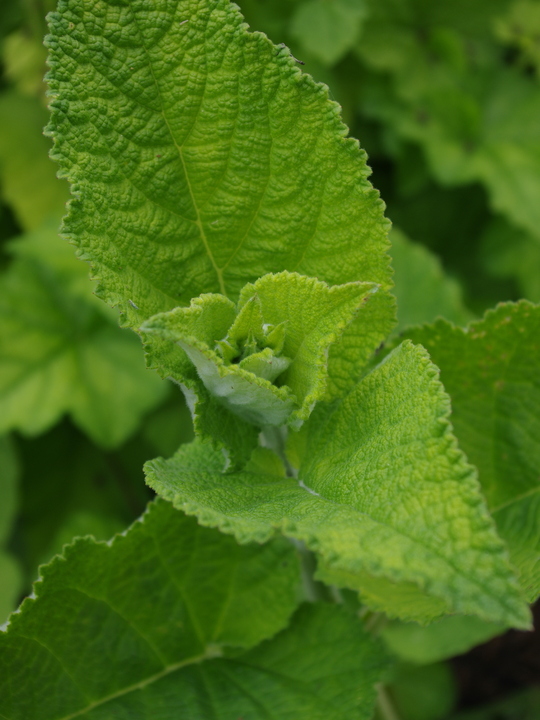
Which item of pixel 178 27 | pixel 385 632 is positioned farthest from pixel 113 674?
pixel 385 632

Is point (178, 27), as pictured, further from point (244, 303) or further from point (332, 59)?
point (332, 59)

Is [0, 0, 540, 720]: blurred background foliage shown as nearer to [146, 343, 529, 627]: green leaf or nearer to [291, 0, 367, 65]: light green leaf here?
[291, 0, 367, 65]: light green leaf

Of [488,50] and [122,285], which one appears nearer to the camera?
[122,285]

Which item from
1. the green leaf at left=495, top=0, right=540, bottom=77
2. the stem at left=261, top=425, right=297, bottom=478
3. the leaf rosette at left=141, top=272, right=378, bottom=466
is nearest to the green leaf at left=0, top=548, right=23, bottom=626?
the stem at left=261, top=425, right=297, bottom=478

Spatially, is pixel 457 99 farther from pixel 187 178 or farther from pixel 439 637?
pixel 187 178

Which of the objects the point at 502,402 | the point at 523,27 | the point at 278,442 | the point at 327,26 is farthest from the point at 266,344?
the point at 523,27
